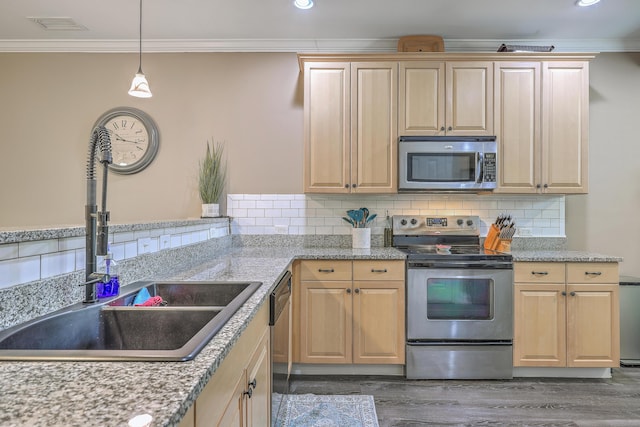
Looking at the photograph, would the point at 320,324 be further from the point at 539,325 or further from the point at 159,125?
the point at 159,125

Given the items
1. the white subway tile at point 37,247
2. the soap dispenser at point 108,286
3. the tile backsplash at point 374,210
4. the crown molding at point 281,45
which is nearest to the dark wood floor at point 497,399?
the tile backsplash at point 374,210

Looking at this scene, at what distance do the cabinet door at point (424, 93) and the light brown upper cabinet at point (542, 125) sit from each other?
1.42 ft

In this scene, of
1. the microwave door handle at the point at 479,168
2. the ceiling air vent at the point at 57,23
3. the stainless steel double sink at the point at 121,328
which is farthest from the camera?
the ceiling air vent at the point at 57,23

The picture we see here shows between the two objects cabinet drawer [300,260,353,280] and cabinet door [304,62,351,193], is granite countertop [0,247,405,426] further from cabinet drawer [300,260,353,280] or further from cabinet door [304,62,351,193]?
cabinet door [304,62,351,193]

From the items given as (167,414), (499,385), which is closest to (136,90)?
(167,414)

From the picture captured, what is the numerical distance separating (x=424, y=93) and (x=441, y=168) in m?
0.58

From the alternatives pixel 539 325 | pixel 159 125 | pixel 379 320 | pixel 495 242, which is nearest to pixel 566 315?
pixel 539 325

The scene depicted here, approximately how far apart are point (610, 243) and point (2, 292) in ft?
12.7

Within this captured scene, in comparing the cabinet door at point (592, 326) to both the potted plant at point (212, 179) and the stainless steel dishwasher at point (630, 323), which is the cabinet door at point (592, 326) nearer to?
the stainless steel dishwasher at point (630, 323)

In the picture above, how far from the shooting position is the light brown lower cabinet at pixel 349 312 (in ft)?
8.15

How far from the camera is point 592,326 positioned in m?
2.44

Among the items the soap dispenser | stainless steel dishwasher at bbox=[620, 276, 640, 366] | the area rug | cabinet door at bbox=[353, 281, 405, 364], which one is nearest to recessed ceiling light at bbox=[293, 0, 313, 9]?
cabinet door at bbox=[353, 281, 405, 364]

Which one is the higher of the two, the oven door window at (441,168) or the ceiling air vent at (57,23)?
the ceiling air vent at (57,23)

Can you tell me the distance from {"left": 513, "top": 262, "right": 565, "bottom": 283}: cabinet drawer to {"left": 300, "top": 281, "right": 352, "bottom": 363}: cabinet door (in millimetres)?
1204
